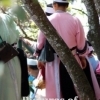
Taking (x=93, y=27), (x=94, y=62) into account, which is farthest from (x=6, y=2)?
(x=94, y=62)

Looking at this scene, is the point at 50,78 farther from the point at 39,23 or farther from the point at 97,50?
the point at 39,23

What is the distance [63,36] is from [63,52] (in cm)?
53

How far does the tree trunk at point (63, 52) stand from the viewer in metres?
1.69

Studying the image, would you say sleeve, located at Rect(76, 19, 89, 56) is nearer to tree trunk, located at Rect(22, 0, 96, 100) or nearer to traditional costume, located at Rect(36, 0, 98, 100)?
traditional costume, located at Rect(36, 0, 98, 100)

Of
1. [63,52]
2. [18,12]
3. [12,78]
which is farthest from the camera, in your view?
[12,78]

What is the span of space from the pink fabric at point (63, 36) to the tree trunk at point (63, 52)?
0.45 meters

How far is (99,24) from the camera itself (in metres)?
2.55

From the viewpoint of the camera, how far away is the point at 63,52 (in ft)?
6.17

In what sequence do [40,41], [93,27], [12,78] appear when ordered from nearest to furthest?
1. [12,78]
2. [40,41]
3. [93,27]

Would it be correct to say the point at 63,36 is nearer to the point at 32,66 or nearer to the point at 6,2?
the point at 32,66

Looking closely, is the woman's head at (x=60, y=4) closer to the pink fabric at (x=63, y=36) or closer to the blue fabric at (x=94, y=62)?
the pink fabric at (x=63, y=36)

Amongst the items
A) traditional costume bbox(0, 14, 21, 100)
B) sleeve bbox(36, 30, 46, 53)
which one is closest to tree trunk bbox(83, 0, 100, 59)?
sleeve bbox(36, 30, 46, 53)

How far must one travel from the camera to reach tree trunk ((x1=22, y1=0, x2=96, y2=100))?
169 centimetres

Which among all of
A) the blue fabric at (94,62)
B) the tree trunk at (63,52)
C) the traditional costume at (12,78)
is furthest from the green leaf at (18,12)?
the blue fabric at (94,62)
